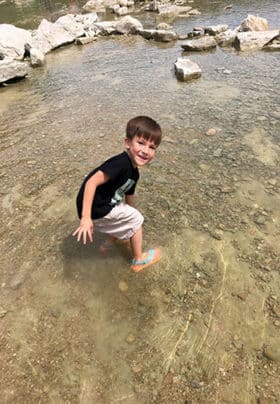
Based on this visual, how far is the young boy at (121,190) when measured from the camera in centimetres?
278

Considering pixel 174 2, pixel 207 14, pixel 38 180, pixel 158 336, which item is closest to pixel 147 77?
pixel 38 180

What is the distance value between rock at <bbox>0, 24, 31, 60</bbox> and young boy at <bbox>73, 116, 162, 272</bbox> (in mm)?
11076

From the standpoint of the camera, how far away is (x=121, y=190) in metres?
3.15

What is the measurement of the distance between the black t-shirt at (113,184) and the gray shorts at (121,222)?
7 cm

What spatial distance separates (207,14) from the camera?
1608 cm

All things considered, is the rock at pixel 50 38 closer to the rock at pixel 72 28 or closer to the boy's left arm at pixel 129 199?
the rock at pixel 72 28

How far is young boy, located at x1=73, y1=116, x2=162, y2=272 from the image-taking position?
2.78 metres

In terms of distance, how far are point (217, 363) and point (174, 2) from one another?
2268 centimetres

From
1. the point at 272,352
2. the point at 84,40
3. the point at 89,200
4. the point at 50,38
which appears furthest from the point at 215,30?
the point at 272,352

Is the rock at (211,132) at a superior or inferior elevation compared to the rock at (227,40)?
inferior

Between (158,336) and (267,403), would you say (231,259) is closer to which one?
(158,336)

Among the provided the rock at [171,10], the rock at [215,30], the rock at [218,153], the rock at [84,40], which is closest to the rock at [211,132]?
the rock at [218,153]

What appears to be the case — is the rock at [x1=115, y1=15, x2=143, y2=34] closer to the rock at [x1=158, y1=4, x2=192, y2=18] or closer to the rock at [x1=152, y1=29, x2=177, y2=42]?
the rock at [x1=152, y1=29, x2=177, y2=42]

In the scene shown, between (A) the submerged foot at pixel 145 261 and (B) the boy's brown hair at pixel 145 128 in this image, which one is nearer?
(B) the boy's brown hair at pixel 145 128
